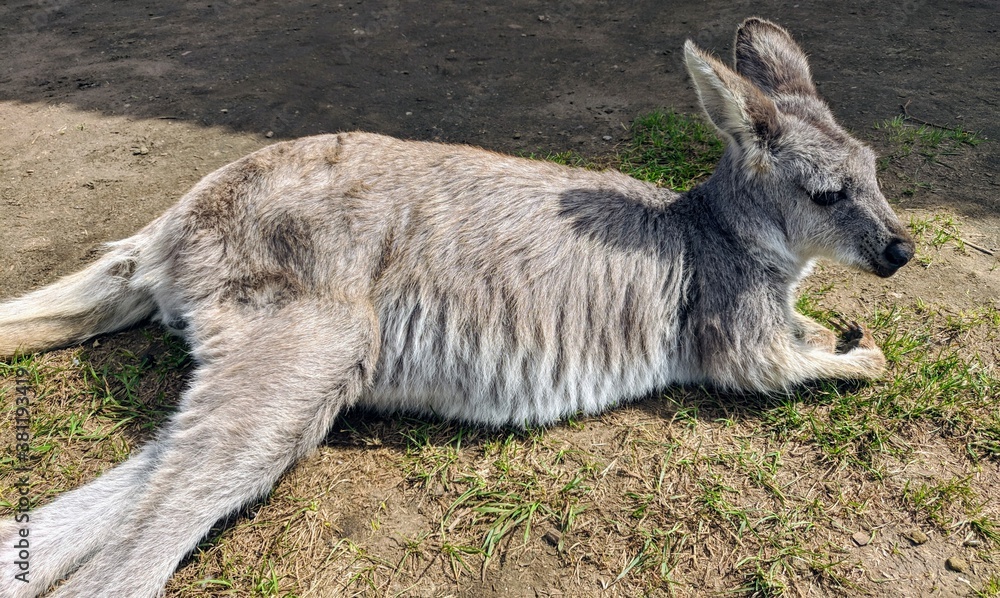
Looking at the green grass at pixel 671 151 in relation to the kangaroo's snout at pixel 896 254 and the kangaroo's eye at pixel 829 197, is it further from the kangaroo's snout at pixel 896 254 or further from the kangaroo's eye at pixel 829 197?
the kangaroo's snout at pixel 896 254

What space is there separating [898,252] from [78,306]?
383 cm

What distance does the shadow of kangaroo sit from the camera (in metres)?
2.79

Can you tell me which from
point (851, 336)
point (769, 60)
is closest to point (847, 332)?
point (851, 336)

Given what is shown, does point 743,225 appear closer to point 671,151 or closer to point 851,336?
point 851,336

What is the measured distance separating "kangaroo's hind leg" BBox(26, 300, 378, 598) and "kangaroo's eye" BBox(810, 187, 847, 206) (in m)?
2.07

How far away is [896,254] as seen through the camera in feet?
10.2

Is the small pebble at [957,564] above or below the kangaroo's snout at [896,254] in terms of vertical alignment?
below

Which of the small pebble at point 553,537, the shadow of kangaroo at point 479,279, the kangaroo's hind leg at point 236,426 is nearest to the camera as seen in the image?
the kangaroo's hind leg at point 236,426

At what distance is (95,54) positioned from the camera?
6270 mm

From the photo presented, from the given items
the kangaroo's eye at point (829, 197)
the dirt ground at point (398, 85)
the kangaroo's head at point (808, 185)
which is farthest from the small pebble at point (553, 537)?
the kangaroo's eye at point (829, 197)

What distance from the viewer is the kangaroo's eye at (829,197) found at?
314 centimetres

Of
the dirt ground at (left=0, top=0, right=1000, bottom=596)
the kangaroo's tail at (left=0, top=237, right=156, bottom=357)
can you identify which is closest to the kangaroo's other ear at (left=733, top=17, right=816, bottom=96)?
the dirt ground at (left=0, top=0, right=1000, bottom=596)

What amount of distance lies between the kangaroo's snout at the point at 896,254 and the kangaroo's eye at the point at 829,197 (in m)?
0.30

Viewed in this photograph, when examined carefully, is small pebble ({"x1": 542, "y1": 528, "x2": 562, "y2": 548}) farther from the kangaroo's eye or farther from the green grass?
the green grass
